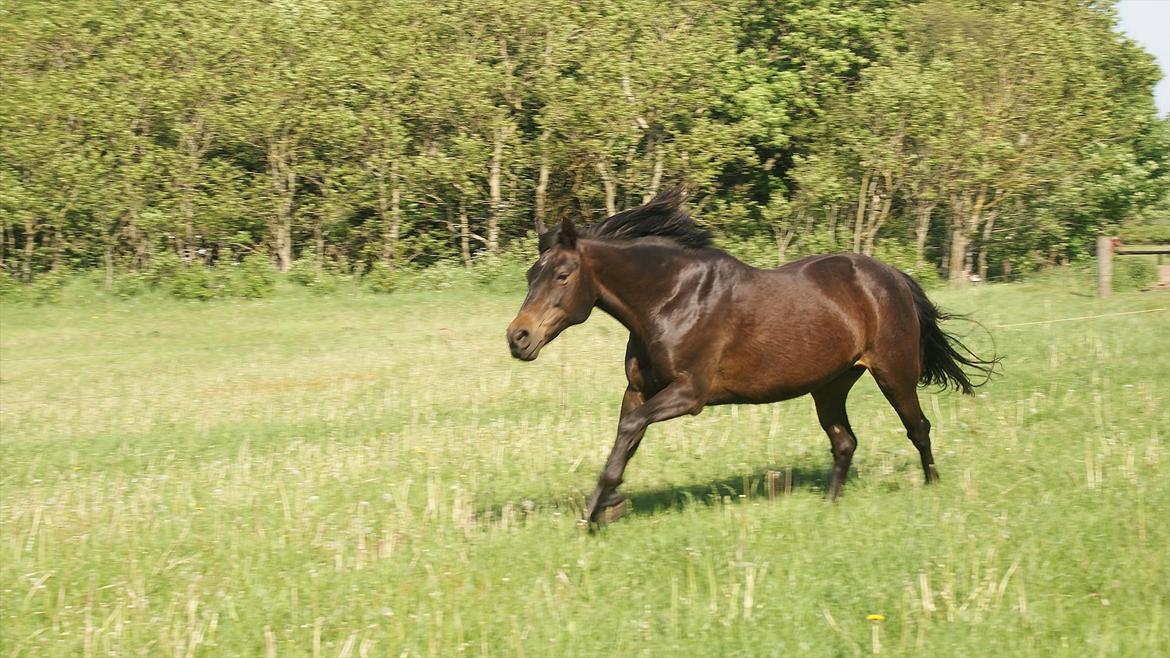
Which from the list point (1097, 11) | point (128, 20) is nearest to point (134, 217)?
point (128, 20)

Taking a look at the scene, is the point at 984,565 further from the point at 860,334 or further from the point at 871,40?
the point at 871,40

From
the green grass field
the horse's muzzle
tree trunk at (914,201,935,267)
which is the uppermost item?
tree trunk at (914,201,935,267)

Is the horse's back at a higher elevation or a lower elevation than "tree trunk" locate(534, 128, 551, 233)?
lower

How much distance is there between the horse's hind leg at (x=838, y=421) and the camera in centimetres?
978

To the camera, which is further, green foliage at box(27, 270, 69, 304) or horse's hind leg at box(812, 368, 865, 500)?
green foliage at box(27, 270, 69, 304)

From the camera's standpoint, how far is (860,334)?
9.60 metres

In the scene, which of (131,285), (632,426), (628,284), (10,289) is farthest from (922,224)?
(632,426)

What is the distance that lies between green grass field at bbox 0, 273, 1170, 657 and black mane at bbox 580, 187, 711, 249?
1942 mm

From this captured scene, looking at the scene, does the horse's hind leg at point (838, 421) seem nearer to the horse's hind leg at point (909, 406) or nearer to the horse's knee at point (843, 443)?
the horse's knee at point (843, 443)

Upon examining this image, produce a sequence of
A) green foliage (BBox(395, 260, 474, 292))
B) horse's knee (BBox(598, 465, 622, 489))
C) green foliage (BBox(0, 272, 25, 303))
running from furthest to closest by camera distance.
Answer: green foliage (BBox(395, 260, 474, 292)) < green foliage (BBox(0, 272, 25, 303)) < horse's knee (BBox(598, 465, 622, 489))

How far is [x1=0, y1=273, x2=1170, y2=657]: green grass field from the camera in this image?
21.1 ft

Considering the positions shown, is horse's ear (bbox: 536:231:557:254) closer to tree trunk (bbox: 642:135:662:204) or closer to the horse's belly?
the horse's belly

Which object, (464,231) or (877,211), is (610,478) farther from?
(877,211)

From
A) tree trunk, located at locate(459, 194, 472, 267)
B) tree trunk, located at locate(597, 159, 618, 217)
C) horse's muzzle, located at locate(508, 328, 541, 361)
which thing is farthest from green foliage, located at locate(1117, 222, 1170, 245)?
horse's muzzle, located at locate(508, 328, 541, 361)
